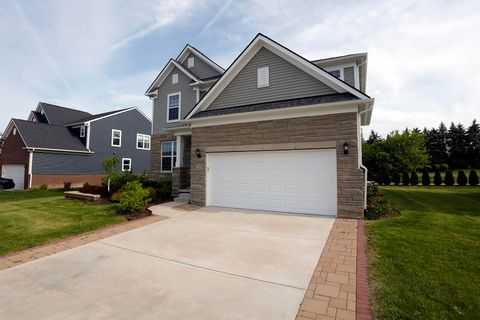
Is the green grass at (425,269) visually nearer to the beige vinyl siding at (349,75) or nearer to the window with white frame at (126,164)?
the beige vinyl siding at (349,75)

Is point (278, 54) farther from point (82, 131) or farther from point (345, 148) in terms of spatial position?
point (82, 131)

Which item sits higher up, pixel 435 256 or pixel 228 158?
pixel 228 158

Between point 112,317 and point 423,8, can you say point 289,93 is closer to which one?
point 423,8

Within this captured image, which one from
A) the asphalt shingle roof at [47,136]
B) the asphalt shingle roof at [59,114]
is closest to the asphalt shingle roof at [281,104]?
the asphalt shingle roof at [47,136]

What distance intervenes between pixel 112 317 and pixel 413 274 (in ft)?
14.4

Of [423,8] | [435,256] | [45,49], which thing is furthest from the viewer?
[45,49]

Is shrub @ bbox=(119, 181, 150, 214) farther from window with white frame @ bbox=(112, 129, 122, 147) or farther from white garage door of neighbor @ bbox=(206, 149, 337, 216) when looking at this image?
window with white frame @ bbox=(112, 129, 122, 147)

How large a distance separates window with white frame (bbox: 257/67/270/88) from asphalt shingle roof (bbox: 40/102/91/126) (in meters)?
26.3

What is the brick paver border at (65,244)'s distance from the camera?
16.2 ft

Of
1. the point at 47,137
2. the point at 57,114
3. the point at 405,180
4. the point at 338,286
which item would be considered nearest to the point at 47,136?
the point at 47,137

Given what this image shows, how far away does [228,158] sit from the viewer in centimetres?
1048

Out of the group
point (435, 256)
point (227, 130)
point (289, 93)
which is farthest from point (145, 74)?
point (435, 256)

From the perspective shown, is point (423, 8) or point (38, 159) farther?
point (38, 159)

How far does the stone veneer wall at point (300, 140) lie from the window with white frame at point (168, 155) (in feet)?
15.7
